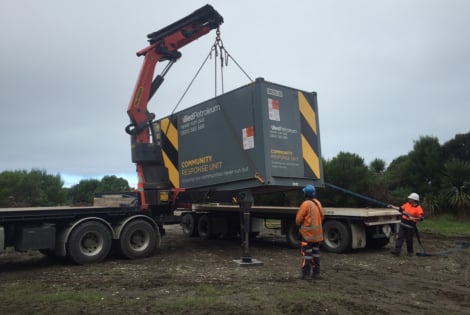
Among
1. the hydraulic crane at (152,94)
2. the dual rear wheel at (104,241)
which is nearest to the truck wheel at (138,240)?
the dual rear wheel at (104,241)

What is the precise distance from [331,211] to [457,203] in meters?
9.57

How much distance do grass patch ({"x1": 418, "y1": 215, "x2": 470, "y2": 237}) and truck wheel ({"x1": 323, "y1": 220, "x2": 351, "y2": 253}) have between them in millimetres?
5893

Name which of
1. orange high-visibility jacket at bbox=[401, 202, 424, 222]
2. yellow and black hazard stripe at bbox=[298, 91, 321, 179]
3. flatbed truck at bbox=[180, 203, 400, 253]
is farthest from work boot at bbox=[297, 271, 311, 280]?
orange high-visibility jacket at bbox=[401, 202, 424, 222]

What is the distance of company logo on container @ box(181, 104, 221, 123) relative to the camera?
→ 999cm

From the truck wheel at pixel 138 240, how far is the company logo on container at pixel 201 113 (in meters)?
2.65

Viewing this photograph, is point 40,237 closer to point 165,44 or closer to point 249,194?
point 249,194

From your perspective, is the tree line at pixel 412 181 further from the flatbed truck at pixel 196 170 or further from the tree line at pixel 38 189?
the tree line at pixel 38 189

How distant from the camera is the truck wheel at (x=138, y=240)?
972 centimetres

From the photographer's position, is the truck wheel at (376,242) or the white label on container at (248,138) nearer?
the white label on container at (248,138)

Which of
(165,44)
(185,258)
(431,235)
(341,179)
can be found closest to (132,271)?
(185,258)

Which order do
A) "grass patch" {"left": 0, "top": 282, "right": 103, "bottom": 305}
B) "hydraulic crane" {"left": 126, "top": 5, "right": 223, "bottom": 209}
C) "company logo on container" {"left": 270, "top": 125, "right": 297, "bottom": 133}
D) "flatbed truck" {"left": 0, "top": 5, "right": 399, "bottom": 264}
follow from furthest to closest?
"hydraulic crane" {"left": 126, "top": 5, "right": 223, "bottom": 209}
"company logo on container" {"left": 270, "top": 125, "right": 297, "bottom": 133}
"flatbed truck" {"left": 0, "top": 5, "right": 399, "bottom": 264}
"grass patch" {"left": 0, "top": 282, "right": 103, "bottom": 305}

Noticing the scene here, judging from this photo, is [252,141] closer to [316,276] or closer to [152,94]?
[316,276]

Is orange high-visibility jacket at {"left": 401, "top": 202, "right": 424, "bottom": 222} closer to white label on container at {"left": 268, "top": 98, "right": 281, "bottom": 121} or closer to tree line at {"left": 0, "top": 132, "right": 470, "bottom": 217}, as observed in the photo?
white label on container at {"left": 268, "top": 98, "right": 281, "bottom": 121}

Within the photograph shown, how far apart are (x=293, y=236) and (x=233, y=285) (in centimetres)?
571
